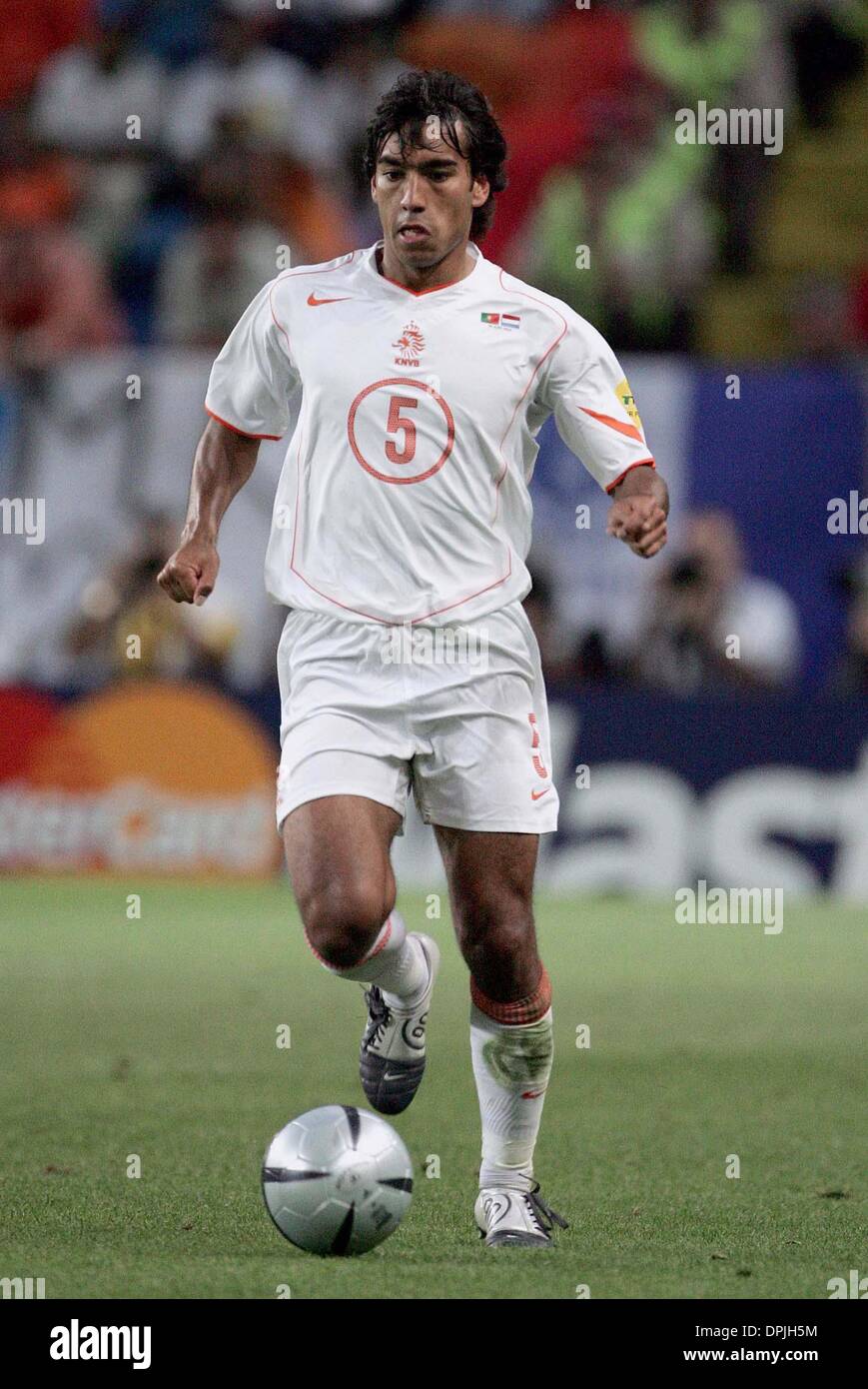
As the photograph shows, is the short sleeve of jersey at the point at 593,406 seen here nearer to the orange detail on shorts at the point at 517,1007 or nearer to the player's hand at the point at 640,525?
the player's hand at the point at 640,525

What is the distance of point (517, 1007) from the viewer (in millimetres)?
5605

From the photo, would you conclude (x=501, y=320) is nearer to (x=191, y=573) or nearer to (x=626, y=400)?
(x=626, y=400)

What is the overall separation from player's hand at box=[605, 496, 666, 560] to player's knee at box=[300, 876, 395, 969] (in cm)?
98

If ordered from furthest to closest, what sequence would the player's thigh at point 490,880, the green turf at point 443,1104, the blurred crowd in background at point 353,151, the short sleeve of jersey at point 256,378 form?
the blurred crowd in background at point 353,151, the short sleeve of jersey at point 256,378, the player's thigh at point 490,880, the green turf at point 443,1104

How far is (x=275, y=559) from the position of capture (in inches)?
223

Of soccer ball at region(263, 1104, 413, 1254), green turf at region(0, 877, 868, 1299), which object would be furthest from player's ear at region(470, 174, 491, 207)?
green turf at region(0, 877, 868, 1299)

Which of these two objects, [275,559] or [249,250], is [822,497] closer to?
[249,250]

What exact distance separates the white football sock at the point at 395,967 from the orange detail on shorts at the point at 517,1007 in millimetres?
198

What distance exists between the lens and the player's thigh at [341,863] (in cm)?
520

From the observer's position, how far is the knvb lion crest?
216 inches

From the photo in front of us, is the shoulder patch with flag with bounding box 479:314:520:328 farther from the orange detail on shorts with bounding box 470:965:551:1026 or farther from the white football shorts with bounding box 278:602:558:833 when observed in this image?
the orange detail on shorts with bounding box 470:965:551:1026

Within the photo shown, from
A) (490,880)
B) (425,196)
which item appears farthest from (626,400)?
(490,880)

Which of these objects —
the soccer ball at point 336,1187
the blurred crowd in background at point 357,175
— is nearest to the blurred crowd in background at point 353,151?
the blurred crowd in background at point 357,175

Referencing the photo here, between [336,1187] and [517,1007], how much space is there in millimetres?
770
